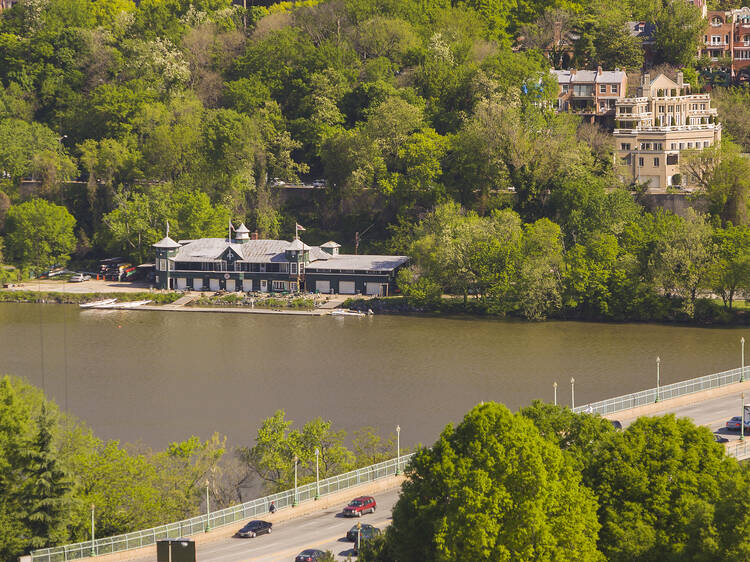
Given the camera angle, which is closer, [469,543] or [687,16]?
[469,543]

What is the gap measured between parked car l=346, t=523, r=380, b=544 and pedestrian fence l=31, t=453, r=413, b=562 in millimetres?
3094

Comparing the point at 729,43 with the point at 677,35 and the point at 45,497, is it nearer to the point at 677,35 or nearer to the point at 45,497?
the point at 677,35

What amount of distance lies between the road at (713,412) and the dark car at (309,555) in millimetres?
14489

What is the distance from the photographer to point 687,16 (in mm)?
94812

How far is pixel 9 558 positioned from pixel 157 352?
28.1 m

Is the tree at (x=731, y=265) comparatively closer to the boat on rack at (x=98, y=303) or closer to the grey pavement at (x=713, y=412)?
the grey pavement at (x=713, y=412)

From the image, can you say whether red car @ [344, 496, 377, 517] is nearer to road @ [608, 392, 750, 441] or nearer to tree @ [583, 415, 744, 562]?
tree @ [583, 415, 744, 562]

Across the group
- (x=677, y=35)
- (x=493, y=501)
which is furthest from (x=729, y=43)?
(x=493, y=501)

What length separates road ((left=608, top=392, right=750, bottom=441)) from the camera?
46412mm

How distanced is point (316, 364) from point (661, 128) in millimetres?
31691

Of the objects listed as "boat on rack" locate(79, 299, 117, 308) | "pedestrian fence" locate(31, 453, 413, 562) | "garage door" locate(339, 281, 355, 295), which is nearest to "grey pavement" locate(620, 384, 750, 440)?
"pedestrian fence" locate(31, 453, 413, 562)

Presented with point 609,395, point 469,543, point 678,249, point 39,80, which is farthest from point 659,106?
point 469,543

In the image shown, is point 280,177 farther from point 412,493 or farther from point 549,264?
point 412,493

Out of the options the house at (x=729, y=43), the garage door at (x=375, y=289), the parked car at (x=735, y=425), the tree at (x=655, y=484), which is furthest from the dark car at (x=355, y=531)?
the house at (x=729, y=43)
